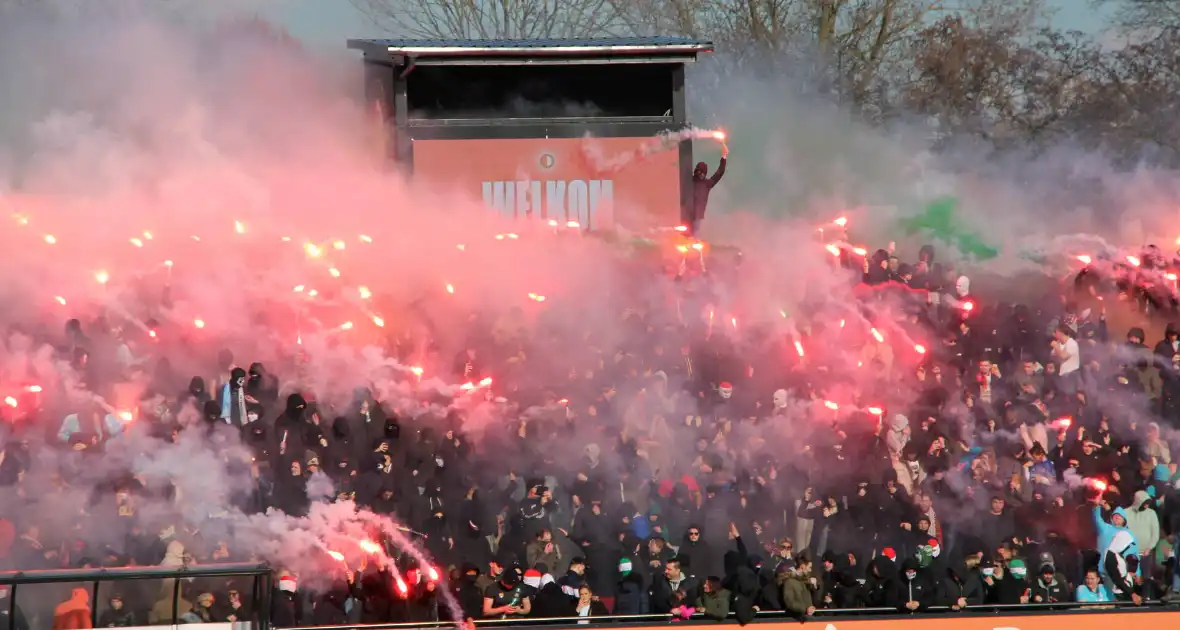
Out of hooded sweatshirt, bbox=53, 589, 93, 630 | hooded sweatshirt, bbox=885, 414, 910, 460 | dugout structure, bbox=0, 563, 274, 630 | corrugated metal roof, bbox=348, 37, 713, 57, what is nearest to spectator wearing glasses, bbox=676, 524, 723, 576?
hooded sweatshirt, bbox=885, 414, 910, 460

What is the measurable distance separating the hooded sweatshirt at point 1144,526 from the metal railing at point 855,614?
A: 101cm

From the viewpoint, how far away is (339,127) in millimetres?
18719

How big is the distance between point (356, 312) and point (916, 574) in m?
6.46

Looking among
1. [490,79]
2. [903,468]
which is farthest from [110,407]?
[903,468]

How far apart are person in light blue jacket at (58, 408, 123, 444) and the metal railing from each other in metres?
3.62

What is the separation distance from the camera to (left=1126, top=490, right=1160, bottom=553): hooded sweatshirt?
49.6ft

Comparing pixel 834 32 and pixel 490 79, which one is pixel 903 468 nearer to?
pixel 490 79

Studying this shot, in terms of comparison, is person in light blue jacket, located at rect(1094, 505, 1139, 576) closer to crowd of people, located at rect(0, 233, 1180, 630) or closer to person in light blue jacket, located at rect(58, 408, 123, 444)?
crowd of people, located at rect(0, 233, 1180, 630)

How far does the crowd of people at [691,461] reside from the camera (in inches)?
560

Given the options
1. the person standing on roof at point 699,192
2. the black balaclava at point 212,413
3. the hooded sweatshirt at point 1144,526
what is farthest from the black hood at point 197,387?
the hooded sweatshirt at point 1144,526

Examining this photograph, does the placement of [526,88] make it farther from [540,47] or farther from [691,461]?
[691,461]

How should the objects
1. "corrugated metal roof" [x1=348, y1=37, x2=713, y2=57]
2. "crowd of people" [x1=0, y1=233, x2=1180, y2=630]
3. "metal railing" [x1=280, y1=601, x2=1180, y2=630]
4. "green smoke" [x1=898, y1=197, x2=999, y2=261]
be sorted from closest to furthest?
1. "metal railing" [x1=280, y1=601, x2=1180, y2=630]
2. "crowd of people" [x1=0, y1=233, x2=1180, y2=630]
3. "corrugated metal roof" [x1=348, y1=37, x2=713, y2=57]
4. "green smoke" [x1=898, y1=197, x2=999, y2=261]

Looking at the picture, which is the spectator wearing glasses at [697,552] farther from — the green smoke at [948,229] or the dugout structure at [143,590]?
the green smoke at [948,229]

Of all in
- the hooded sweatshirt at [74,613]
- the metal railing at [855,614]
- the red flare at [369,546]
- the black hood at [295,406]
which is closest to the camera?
the hooded sweatshirt at [74,613]
